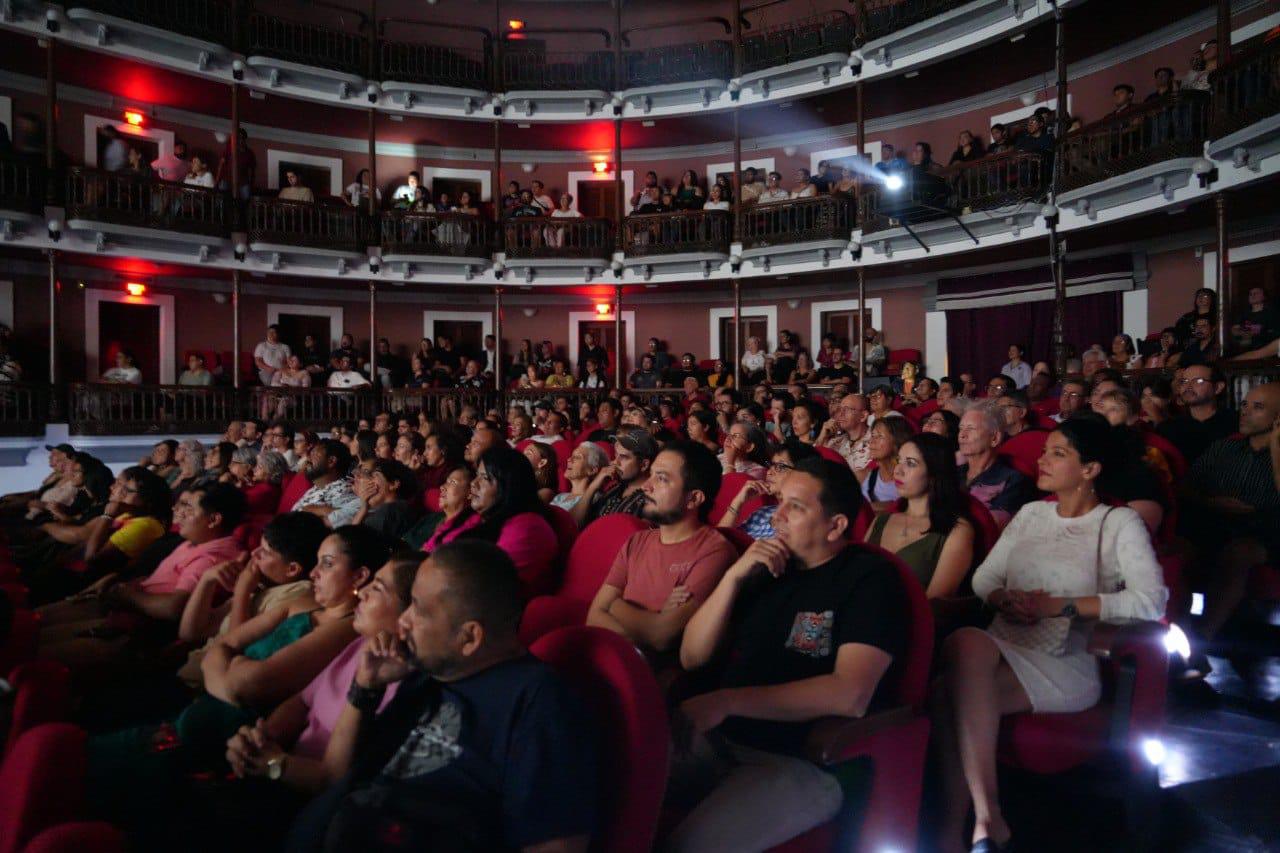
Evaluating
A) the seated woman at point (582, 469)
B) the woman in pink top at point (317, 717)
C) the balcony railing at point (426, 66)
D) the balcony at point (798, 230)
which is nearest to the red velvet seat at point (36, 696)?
the woman in pink top at point (317, 717)

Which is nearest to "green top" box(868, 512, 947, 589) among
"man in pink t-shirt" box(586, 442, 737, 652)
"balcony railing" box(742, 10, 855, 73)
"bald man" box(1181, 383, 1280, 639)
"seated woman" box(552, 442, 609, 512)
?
"man in pink t-shirt" box(586, 442, 737, 652)

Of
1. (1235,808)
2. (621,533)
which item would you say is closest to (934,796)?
(1235,808)

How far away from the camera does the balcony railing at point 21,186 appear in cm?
999

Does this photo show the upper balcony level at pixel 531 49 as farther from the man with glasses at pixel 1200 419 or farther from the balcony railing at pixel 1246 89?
the man with glasses at pixel 1200 419

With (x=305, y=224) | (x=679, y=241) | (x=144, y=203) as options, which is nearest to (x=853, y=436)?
(x=679, y=241)

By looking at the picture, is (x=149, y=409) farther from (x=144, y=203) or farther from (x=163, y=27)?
(x=163, y=27)

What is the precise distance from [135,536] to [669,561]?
10.1 ft

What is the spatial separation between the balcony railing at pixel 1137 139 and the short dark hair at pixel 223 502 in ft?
28.9

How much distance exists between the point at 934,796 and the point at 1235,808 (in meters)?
0.99

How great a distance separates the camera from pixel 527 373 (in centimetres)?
1374

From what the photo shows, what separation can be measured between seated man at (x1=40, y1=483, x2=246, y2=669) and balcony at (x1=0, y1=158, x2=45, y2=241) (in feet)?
28.4

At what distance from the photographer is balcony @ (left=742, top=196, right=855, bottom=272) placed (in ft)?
39.1

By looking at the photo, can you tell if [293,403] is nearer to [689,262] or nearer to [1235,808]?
[689,262]

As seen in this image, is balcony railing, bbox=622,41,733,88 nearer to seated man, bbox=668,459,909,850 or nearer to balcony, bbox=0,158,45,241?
balcony, bbox=0,158,45,241
